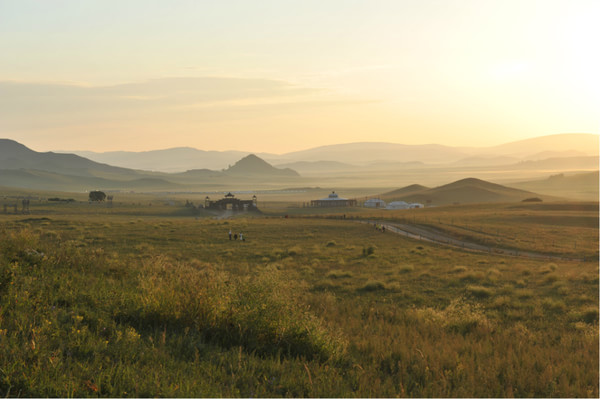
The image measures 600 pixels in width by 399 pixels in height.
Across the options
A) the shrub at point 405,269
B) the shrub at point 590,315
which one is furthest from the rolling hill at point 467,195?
the shrub at point 590,315

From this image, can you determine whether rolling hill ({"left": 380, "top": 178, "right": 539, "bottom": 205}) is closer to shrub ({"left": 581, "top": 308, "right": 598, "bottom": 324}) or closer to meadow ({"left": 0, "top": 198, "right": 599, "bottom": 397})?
shrub ({"left": 581, "top": 308, "right": 598, "bottom": 324})

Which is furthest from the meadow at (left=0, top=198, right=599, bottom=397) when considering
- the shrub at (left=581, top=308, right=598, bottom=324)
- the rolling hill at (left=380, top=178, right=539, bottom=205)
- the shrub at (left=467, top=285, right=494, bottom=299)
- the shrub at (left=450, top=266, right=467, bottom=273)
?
the rolling hill at (left=380, top=178, right=539, bottom=205)

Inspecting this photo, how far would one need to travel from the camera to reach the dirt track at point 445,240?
117 feet

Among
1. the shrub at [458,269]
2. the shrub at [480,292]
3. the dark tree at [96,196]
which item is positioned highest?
the dark tree at [96,196]

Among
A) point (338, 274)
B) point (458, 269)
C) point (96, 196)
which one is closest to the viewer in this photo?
point (338, 274)

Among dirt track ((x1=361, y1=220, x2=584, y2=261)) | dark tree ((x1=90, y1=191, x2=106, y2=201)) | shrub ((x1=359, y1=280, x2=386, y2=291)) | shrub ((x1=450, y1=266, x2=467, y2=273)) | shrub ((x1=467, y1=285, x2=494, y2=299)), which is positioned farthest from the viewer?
dark tree ((x1=90, y1=191, x2=106, y2=201))

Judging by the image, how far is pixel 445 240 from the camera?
43.5 metres

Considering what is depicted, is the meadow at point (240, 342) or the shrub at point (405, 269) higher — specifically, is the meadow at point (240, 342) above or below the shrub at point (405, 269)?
above

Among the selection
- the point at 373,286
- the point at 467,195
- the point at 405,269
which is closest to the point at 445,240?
the point at 405,269

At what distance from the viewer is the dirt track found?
35.6 m

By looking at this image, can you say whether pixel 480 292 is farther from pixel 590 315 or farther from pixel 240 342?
pixel 240 342

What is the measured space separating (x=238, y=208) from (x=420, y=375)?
98221 millimetres

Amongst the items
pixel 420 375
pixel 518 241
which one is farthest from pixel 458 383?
pixel 518 241

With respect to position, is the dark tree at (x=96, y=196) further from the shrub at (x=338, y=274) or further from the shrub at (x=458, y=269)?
the shrub at (x=458, y=269)
